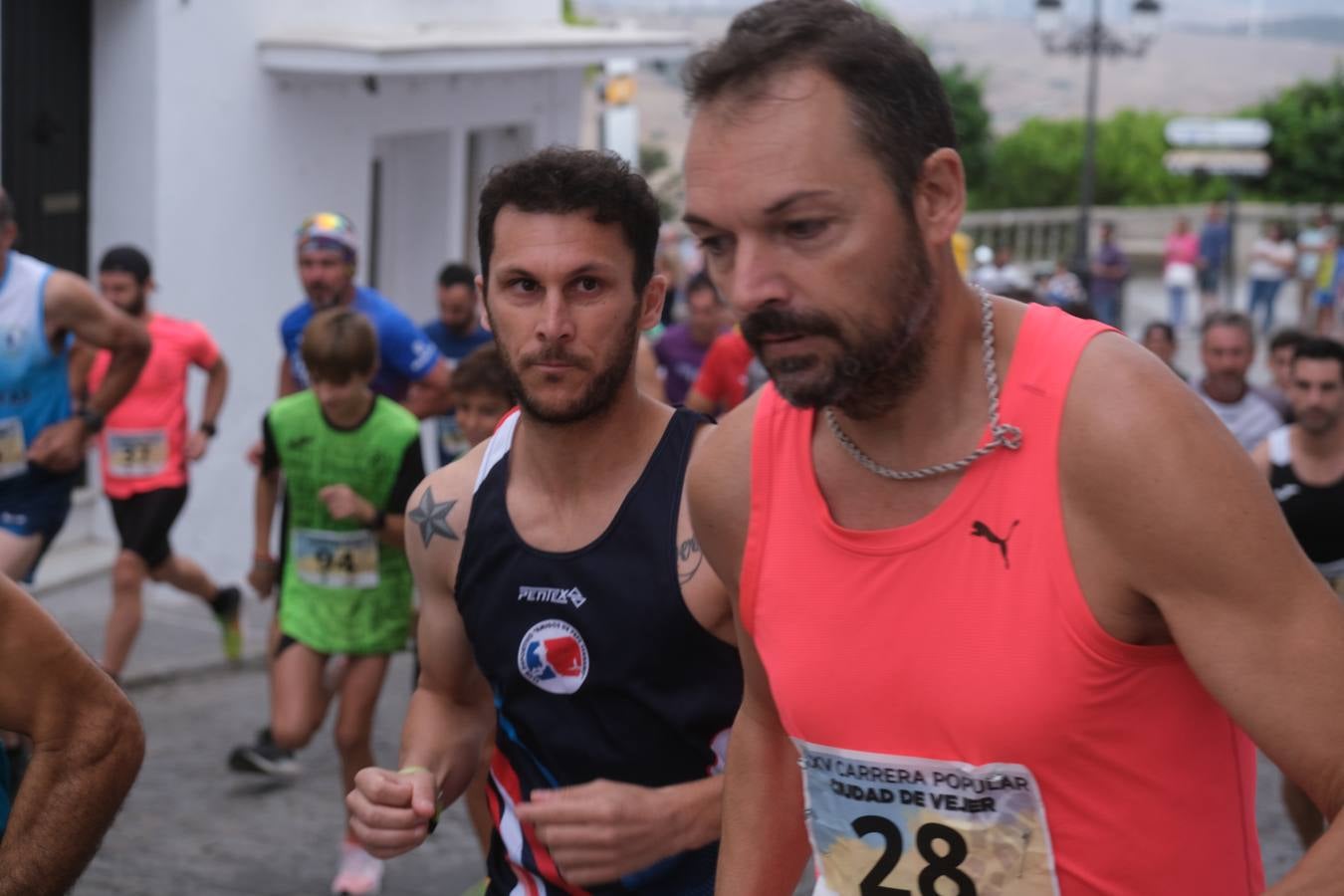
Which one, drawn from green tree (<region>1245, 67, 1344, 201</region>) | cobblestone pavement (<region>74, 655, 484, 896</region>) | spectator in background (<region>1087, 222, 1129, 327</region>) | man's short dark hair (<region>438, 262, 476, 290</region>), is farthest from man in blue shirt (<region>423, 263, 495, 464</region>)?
green tree (<region>1245, 67, 1344, 201</region>)

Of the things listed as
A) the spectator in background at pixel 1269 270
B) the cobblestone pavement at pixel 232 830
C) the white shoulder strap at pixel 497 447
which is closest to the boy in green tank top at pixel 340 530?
the cobblestone pavement at pixel 232 830

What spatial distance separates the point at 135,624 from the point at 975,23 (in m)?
99.0

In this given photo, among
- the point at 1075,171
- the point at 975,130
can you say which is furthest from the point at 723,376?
the point at 1075,171

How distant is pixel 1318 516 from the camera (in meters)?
6.36

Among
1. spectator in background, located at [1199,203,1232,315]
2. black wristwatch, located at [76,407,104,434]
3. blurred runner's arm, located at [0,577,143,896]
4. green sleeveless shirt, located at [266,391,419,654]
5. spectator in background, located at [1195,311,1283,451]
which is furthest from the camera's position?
spectator in background, located at [1199,203,1232,315]

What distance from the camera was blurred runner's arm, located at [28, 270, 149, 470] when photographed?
22.7 ft

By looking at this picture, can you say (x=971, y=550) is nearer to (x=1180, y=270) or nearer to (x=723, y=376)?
(x=723, y=376)

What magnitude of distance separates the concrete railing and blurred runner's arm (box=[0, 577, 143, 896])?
30.4m

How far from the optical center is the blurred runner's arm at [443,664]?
3.42 m

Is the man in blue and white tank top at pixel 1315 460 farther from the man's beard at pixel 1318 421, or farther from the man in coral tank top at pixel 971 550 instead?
the man in coral tank top at pixel 971 550

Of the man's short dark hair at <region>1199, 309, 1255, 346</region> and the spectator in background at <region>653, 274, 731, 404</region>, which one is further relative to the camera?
the spectator in background at <region>653, 274, 731, 404</region>

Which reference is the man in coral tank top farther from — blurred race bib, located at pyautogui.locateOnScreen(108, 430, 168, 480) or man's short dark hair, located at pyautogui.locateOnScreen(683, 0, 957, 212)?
blurred race bib, located at pyautogui.locateOnScreen(108, 430, 168, 480)

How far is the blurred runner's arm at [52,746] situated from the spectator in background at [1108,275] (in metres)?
25.4

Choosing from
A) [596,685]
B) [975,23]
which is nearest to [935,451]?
[596,685]
